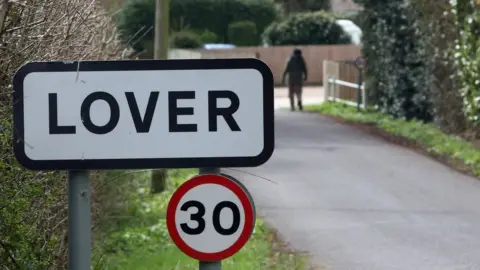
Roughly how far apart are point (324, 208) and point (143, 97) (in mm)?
9341

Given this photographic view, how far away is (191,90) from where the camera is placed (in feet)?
11.7

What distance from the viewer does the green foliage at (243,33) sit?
35812 mm

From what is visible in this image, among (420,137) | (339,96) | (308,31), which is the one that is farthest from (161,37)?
(308,31)

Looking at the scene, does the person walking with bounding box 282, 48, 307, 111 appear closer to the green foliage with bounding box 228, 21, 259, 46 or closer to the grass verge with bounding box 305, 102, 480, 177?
the grass verge with bounding box 305, 102, 480, 177

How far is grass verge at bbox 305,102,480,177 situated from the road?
342 millimetres

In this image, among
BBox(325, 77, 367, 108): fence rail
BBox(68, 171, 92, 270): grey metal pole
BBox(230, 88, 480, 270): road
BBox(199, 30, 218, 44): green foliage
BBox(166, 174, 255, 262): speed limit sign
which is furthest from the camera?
BBox(199, 30, 218, 44): green foliage

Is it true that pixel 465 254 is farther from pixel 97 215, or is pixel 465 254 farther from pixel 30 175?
pixel 30 175

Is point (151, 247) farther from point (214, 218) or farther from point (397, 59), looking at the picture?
point (397, 59)

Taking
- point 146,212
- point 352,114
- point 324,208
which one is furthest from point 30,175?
point 352,114

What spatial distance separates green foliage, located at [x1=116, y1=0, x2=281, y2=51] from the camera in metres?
16.3

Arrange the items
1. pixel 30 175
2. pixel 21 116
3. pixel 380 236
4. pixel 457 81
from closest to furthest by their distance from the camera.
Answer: pixel 21 116
pixel 30 175
pixel 380 236
pixel 457 81

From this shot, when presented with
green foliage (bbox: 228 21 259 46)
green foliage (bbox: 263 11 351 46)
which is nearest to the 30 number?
green foliage (bbox: 228 21 259 46)

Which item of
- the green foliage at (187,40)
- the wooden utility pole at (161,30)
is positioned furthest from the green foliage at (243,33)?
the wooden utility pole at (161,30)

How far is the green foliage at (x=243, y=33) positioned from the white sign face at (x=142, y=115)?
1181 inches
